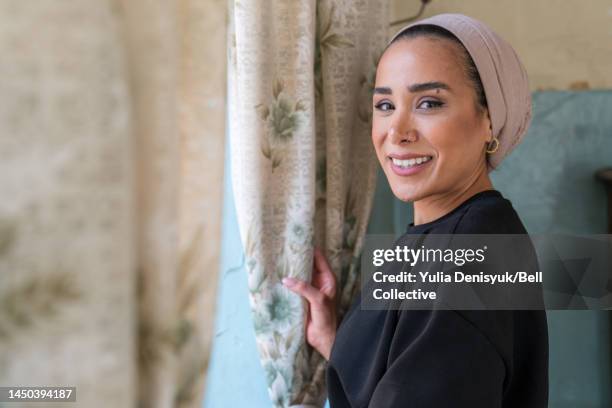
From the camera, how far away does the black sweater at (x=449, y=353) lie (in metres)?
0.85

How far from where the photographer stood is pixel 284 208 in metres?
1.16

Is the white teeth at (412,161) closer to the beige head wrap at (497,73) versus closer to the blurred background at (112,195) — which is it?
the beige head wrap at (497,73)

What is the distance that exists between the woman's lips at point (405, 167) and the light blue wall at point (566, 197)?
49cm

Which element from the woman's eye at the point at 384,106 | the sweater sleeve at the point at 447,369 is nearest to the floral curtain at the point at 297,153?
the woman's eye at the point at 384,106

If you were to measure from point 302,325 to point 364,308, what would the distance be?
5.6 inches

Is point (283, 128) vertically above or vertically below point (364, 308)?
above

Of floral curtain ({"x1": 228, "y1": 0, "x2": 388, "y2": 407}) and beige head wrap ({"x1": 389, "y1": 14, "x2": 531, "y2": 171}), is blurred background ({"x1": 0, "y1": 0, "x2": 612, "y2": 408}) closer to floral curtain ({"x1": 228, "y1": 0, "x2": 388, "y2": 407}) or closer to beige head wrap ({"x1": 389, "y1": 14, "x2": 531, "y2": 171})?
floral curtain ({"x1": 228, "y1": 0, "x2": 388, "y2": 407})

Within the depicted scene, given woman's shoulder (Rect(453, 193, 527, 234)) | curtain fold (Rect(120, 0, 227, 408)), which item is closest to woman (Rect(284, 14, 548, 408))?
woman's shoulder (Rect(453, 193, 527, 234))

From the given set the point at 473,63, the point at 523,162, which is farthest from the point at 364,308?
the point at 523,162

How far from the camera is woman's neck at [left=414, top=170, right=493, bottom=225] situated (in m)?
1.10

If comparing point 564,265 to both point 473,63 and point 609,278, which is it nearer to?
point 609,278

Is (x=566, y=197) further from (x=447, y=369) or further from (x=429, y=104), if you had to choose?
(x=447, y=369)

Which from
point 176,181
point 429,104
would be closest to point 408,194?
point 429,104

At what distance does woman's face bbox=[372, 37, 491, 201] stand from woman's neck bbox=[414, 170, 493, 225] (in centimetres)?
1
